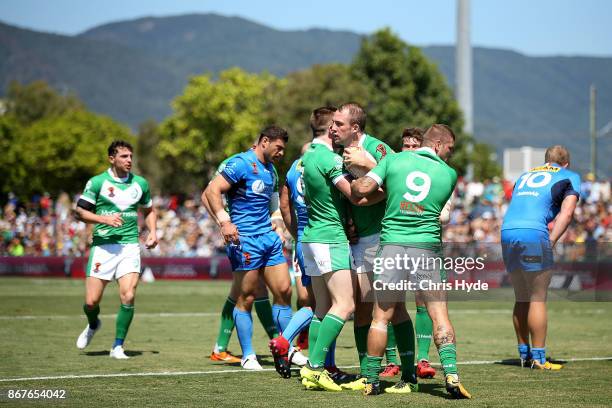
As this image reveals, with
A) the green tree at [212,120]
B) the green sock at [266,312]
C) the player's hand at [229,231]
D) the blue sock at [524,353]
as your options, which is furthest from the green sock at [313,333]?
the green tree at [212,120]

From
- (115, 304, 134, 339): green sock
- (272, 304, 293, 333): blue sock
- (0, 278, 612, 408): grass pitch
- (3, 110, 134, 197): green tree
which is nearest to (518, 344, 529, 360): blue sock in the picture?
(0, 278, 612, 408): grass pitch

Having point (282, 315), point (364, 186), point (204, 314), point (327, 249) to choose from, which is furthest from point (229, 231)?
Result: point (204, 314)

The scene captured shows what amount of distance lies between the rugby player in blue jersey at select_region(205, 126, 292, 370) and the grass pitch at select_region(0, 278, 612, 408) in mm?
634

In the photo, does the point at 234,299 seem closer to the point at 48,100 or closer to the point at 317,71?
the point at 317,71

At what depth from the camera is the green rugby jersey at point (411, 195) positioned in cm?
833

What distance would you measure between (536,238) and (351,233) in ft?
8.51

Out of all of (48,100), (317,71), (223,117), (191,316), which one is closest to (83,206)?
(191,316)

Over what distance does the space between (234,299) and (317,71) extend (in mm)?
59488

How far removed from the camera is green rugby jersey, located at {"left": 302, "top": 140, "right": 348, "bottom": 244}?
891cm

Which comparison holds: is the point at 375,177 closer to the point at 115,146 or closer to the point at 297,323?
the point at 297,323

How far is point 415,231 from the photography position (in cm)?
836

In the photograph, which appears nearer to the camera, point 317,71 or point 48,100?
point 317,71

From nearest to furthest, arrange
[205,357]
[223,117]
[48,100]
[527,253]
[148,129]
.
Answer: [527,253], [205,357], [223,117], [48,100], [148,129]

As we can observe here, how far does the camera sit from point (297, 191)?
10.6m
